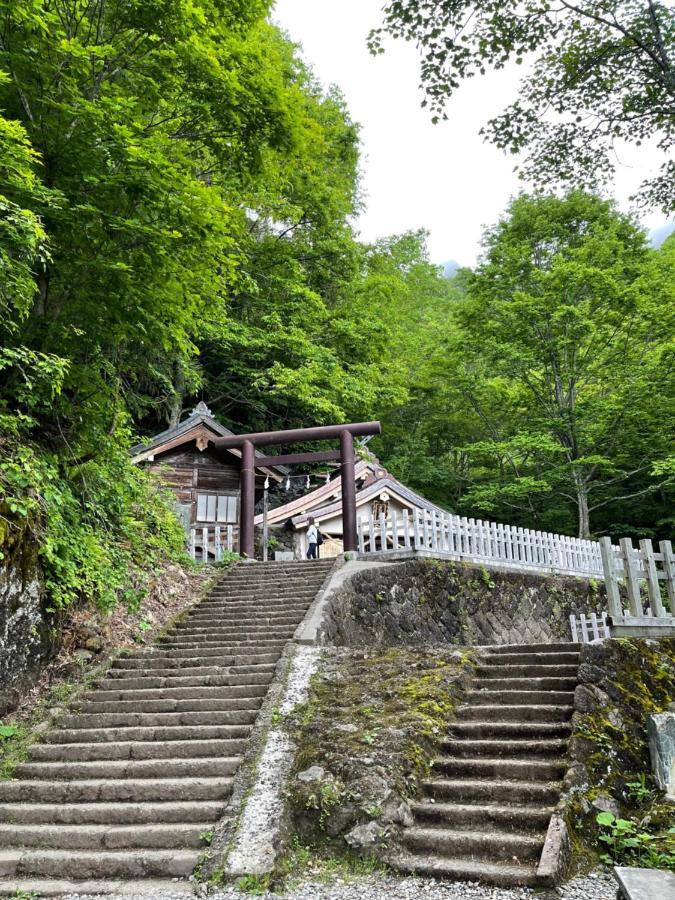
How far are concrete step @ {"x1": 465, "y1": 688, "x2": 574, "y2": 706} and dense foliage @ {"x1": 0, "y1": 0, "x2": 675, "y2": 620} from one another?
5.03 m

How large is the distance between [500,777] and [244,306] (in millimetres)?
19458

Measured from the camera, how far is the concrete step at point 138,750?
20.2 ft

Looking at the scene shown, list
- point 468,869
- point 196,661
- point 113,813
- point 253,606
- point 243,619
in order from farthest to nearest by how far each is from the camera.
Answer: point 253,606 < point 243,619 < point 196,661 < point 113,813 < point 468,869

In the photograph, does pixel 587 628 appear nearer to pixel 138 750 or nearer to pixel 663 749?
pixel 663 749

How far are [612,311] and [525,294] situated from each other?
2.70m

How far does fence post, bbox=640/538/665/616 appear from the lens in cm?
724

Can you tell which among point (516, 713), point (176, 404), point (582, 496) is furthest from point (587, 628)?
point (176, 404)

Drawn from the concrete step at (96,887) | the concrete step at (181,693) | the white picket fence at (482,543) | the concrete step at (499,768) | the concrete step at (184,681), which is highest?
Answer: the white picket fence at (482,543)

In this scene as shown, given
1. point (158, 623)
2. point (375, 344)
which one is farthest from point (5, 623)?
point (375, 344)

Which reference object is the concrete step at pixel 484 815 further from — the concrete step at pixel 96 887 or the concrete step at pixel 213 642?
the concrete step at pixel 213 642

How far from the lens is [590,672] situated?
19.4 ft

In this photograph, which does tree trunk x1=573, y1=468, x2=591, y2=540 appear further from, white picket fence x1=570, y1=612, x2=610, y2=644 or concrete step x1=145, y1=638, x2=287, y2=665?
concrete step x1=145, y1=638, x2=287, y2=665

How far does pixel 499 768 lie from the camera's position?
17.4ft

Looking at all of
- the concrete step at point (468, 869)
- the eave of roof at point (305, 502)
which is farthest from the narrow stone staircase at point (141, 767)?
the eave of roof at point (305, 502)
